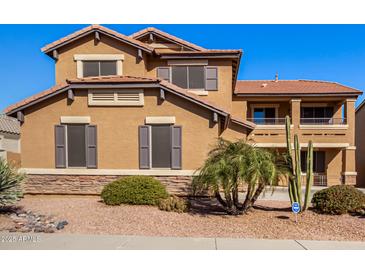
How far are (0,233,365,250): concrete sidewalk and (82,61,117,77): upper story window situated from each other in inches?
388

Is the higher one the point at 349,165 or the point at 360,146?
the point at 360,146

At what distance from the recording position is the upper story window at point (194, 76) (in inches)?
580

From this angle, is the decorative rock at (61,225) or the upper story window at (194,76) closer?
the decorative rock at (61,225)

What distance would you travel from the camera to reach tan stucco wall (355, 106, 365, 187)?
21603 mm

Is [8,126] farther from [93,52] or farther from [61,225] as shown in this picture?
[61,225]

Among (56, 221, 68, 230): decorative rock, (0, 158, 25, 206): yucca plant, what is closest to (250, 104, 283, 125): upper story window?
(56, 221, 68, 230): decorative rock

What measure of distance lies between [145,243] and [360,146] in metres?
22.7

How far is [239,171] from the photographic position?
27.4 feet

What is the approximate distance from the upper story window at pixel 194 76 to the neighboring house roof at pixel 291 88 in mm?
5162

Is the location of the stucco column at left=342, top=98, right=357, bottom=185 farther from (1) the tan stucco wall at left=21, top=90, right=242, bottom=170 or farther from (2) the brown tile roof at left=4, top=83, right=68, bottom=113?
(2) the brown tile roof at left=4, top=83, right=68, bottom=113

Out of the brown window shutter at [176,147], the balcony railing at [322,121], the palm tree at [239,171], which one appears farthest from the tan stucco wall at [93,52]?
the balcony railing at [322,121]

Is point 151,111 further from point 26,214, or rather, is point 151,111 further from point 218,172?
point 26,214

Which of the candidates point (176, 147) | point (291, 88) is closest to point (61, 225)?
point (176, 147)

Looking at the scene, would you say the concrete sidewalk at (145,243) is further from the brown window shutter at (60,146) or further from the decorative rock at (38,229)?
the brown window shutter at (60,146)
